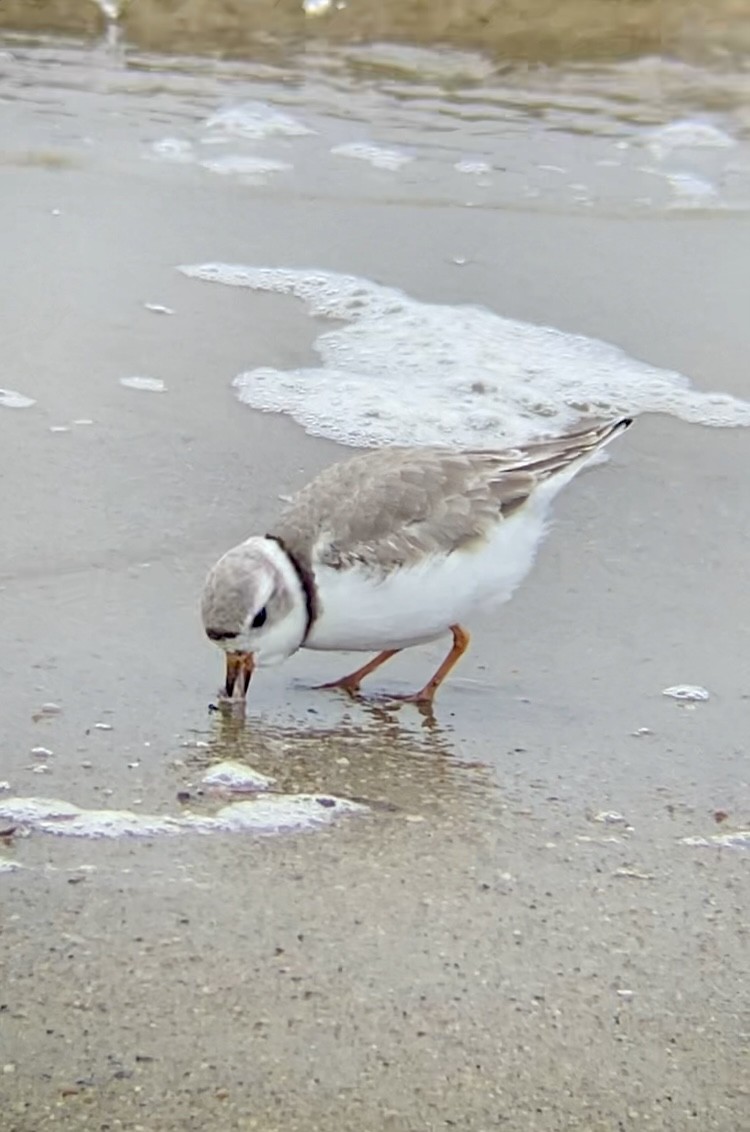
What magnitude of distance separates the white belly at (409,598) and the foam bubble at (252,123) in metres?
4.69

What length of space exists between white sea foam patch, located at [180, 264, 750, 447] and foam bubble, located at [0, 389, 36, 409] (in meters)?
→ 0.67

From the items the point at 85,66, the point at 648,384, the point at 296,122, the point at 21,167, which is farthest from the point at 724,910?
the point at 85,66

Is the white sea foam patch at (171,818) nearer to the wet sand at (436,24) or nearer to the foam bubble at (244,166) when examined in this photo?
the foam bubble at (244,166)

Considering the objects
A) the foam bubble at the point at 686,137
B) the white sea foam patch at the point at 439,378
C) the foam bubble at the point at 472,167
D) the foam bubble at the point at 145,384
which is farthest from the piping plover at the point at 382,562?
the foam bubble at the point at 686,137

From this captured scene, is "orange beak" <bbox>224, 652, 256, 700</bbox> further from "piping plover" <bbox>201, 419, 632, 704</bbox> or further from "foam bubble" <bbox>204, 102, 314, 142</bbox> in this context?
"foam bubble" <bbox>204, 102, 314, 142</bbox>

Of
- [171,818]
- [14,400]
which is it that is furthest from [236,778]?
[14,400]

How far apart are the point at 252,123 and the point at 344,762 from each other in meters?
5.57

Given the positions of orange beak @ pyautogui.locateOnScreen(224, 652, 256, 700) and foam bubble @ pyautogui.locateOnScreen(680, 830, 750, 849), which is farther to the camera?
orange beak @ pyautogui.locateOnScreen(224, 652, 256, 700)

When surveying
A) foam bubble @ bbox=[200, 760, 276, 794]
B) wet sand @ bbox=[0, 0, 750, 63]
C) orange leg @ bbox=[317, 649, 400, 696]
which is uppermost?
wet sand @ bbox=[0, 0, 750, 63]

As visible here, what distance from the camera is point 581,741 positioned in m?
3.92

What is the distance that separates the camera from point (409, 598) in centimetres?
412

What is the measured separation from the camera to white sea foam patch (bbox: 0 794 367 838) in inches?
132

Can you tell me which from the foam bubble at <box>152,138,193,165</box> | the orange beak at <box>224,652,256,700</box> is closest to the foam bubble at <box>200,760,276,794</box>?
the orange beak at <box>224,652,256,700</box>

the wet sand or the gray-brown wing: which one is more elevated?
the wet sand
